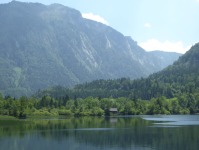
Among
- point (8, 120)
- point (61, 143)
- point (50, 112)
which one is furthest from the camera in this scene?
point (50, 112)

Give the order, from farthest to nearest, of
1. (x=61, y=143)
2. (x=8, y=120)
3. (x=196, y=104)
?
(x=196, y=104) < (x=8, y=120) < (x=61, y=143)

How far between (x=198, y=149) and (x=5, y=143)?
118 ft

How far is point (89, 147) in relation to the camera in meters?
42.9

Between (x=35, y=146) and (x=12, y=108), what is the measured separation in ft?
296

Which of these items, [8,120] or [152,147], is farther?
[8,120]

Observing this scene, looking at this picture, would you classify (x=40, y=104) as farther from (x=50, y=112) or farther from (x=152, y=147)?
(x=152, y=147)

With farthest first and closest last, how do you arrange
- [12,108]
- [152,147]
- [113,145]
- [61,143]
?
[12,108] → [61,143] → [113,145] → [152,147]

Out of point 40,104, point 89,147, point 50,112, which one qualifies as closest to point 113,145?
point 89,147

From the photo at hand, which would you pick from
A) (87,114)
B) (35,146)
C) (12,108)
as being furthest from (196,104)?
(35,146)

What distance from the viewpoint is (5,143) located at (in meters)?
47.9

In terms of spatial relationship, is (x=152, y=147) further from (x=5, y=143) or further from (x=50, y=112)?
(x=50, y=112)

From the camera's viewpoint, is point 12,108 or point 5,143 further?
point 12,108

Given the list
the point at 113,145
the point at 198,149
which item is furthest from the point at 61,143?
the point at 198,149

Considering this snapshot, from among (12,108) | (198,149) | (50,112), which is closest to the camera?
(198,149)
